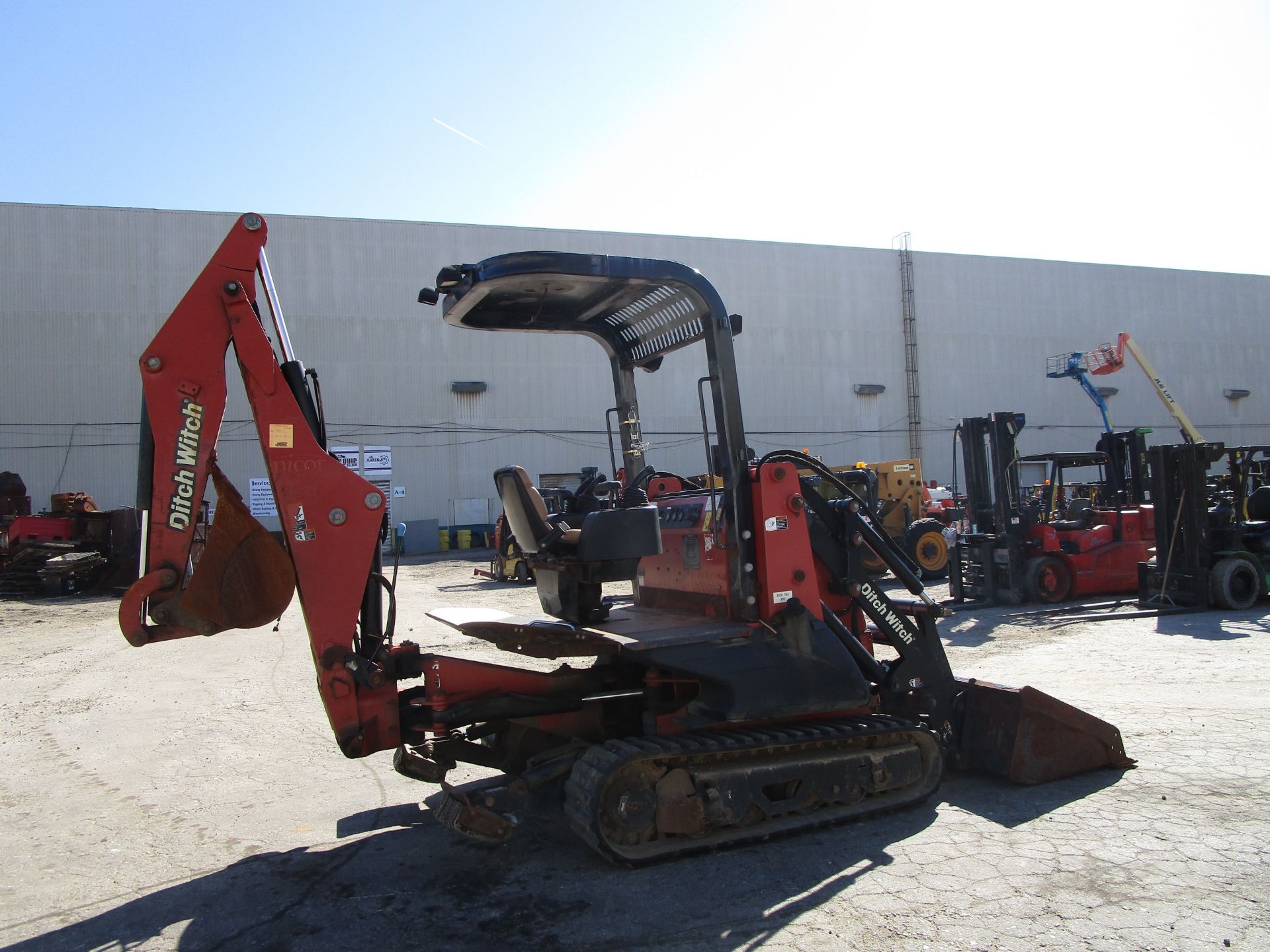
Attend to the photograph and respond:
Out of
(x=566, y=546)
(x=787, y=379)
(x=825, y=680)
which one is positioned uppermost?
(x=787, y=379)

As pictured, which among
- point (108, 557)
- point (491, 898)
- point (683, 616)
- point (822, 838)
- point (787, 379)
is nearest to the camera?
A: point (491, 898)

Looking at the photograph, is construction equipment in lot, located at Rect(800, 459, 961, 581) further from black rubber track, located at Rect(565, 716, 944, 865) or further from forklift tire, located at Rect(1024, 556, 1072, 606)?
black rubber track, located at Rect(565, 716, 944, 865)

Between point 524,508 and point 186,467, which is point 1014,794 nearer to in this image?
point 524,508

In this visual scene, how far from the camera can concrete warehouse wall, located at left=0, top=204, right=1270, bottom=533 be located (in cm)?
3238

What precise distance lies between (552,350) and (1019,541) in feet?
82.2

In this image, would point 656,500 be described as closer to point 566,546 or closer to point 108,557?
point 566,546

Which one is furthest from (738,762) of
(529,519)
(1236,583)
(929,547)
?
(929,547)

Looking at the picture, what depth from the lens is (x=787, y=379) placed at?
3916 cm

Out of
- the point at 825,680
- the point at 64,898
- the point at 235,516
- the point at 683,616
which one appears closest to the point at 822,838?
the point at 825,680

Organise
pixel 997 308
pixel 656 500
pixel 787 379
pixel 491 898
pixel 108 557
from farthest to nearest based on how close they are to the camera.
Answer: pixel 997 308 < pixel 787 379 < pixel 108 557 < pixel 656 500 < pixel 491 898

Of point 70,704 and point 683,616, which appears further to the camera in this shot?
point 70,704

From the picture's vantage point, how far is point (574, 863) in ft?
14.7

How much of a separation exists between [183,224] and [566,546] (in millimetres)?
34939

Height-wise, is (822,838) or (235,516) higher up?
(235,516)
